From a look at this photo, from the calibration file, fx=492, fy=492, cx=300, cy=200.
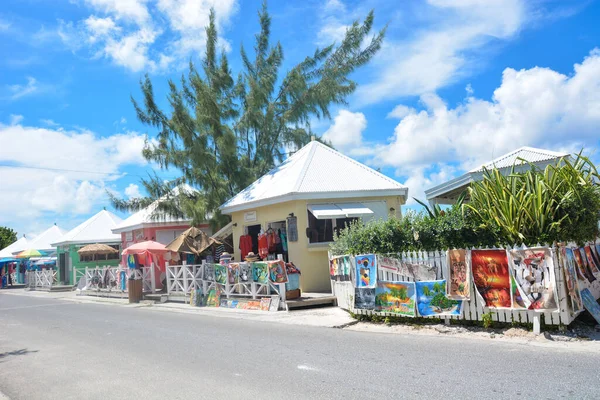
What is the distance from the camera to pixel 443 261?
1020cm

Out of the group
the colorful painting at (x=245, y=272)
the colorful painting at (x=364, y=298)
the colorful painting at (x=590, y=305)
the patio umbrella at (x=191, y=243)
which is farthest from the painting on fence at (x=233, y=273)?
the colorful painting at (x=590, y=305)

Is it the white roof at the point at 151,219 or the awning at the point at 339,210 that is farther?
the white roof at the point at 151,219

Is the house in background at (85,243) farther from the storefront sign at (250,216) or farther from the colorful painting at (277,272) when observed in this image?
the colorful painting at (277,272)

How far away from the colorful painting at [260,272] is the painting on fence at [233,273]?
0.78 m

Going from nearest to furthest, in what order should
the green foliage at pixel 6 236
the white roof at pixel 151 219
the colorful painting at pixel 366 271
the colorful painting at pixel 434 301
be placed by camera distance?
the colorful painting at pixel 434 301, the colorful painting at pixel 366 271, the white roof at pixel 151 219, the green foliage at pixel 6 236

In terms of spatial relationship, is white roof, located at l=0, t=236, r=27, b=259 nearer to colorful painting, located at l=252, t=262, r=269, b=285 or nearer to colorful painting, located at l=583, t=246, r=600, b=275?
colorful painting, located at l=252, t=262, r=269, b=285

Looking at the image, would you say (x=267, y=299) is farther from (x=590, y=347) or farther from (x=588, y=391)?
(x=588, y=391)

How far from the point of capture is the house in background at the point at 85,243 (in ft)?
109

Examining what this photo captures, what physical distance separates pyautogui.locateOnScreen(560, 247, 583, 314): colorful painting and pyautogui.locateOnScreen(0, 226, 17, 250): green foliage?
64.2 meters

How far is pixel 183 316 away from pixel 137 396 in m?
8.65

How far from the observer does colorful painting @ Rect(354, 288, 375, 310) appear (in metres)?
11.2

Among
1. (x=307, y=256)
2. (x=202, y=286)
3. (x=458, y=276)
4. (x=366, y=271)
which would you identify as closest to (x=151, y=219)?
(x=202, y=286)

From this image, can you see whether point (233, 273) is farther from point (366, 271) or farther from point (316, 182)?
point (366, 271)

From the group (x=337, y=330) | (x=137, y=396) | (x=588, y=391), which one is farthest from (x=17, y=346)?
(x=588, y=391)
